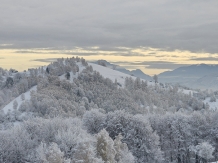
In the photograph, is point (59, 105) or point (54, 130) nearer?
point (54, 130)

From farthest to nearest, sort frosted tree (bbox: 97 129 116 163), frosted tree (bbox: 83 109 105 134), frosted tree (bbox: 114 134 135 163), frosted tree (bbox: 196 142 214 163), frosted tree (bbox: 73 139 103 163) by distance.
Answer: frosted tree (bbox: 83 109 105 134), frosted tree (bbox: 196 142 214 163), frosted tree (bbox: 114 134 135 163), frosted tree (bbox: 97 129 116 163), frosted tree (bbox: 73 139 103 163)

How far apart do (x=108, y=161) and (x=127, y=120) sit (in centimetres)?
3163

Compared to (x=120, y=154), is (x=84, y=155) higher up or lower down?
higher up

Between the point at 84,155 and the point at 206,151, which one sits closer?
the point at 84,155

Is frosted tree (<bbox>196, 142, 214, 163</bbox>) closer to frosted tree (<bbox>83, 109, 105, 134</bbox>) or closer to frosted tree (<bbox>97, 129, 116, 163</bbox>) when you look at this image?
frosted tree (<bbox>83, 109, 105, 134</bbox>)

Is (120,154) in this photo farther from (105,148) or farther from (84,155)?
(84,155)

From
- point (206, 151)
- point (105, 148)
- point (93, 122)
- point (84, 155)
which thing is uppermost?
point (84, 155)

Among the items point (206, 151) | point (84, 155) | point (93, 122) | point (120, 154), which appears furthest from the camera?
point (93, 122)

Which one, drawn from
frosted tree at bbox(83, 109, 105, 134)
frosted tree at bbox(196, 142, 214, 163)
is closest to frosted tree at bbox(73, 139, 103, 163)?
frosted tree at bbox(83, 109, 105, 134)

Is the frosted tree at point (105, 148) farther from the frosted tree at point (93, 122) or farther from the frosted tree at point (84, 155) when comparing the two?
the frosted tree at point (93, 122)

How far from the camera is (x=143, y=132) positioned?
256 ft

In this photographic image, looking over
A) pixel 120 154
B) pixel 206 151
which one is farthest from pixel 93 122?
pixel 120 154

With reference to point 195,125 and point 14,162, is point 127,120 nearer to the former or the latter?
point 195,125

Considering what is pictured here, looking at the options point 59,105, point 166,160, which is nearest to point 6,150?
point 166,160
